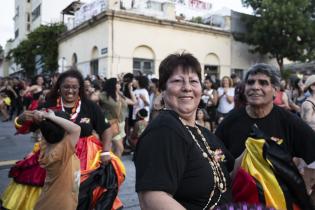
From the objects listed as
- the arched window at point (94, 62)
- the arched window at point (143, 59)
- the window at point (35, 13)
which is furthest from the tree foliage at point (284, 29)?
the window at point (35, 13)

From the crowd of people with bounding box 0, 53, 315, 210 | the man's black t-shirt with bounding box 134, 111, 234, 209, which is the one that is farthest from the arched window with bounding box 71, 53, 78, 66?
the man's black t-shirt with bounding box 134, 111, 234, 209

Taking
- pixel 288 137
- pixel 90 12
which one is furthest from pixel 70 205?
pixel 90 12

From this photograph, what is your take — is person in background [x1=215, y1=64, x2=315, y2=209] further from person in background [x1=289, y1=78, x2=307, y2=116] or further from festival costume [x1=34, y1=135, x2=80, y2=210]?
person in background [x1=289, y1=78, x2=307, y2=116]

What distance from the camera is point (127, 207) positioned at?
5.31m

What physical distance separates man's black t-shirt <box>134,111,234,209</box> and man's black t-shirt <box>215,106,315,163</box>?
1.13 meters

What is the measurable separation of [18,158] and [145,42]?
1501 cm

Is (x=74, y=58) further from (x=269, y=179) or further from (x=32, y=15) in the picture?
(x=32, y=15)

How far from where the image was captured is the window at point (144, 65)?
22922mm

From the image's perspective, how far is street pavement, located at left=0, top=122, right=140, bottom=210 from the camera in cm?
575

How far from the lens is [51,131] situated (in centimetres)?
355

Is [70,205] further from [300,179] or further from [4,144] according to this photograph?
[4,144]

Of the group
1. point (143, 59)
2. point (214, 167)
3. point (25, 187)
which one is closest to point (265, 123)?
point (214, 167)

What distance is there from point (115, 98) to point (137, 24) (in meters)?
15.1

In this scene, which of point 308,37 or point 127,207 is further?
point 308,37
